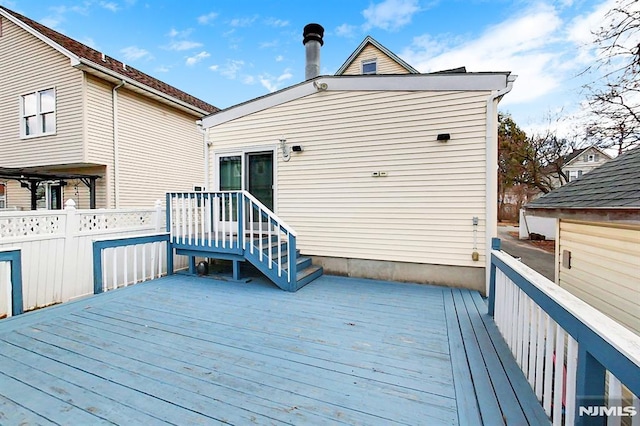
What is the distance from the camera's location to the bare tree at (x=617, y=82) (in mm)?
8102

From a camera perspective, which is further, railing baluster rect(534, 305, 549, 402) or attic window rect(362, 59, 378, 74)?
attic window rect(362, 59, 378, 74)

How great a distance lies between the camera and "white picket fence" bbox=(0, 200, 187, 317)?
3736 mm

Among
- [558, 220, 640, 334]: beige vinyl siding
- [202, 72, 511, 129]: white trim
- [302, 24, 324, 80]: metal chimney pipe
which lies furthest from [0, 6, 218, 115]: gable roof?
[558, 220, 640, 334]: beige vinyl siding

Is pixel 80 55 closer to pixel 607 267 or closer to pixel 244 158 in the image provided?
pixel 244 158

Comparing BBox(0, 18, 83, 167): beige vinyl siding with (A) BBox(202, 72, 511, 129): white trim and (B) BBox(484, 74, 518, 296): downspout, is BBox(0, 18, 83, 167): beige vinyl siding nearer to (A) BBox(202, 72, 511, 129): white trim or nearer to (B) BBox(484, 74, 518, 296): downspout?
(A) BBox(202, 72, 511, 129): white trim

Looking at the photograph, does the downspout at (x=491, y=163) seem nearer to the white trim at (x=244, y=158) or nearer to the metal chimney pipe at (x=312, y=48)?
the white trim at (x=244, y=158)

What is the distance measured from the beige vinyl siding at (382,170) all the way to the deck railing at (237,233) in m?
0.90

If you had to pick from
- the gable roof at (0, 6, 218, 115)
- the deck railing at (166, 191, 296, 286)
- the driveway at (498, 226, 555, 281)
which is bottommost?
Answer: the driveway at (498, 226, 555, 281)

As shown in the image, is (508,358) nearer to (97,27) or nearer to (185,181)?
(185,181)

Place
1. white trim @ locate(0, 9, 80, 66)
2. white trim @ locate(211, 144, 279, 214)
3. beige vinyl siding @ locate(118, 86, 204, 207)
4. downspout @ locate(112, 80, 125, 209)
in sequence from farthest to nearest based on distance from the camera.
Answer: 1. beige vinyl siding @ locate(118, 86, 204, 207)
2. downspout @ locate(112, 80, 125, 209)
3. white trim @ locate(0, 9, 80, 66)
4. white trim @ locate(211, 144, 279, 214)

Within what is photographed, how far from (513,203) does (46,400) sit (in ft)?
97.3

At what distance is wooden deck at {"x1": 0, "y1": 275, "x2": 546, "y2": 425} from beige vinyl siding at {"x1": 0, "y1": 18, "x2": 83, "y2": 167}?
707 centimetres

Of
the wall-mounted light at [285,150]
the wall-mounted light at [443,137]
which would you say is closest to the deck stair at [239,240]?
the wall-mounted light at [285,150]

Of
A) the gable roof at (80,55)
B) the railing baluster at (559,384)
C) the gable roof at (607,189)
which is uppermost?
the gable roof at (80,55)
